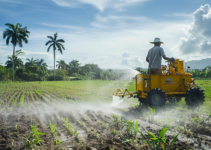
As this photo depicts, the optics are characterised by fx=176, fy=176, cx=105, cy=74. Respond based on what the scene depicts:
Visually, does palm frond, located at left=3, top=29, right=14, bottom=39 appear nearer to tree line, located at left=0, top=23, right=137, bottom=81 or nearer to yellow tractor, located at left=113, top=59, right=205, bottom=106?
tree line, located at left=0, top=23, right=137, bottom=81

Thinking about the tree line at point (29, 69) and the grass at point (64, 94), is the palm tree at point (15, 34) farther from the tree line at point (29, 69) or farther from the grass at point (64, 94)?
the grass at point (64, 94)

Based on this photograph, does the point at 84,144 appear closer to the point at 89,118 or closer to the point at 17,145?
the point at 17,145

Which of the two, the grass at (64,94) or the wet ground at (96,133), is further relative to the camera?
the grass at (64,94)

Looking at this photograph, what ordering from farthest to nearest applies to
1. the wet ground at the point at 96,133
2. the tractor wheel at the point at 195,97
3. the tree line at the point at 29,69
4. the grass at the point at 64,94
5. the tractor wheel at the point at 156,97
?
the tree line at the point at 29,69 < the grass at the point at 64,94 < the tractor wheel at the point at 195,97 < the tractor wheel at the point at 156,97 < the wet ground at the point at 96,133

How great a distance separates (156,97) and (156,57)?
1463 millimetres

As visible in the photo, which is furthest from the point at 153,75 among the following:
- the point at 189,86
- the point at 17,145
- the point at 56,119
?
the point at 17,145

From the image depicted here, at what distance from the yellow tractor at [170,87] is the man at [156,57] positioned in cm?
25

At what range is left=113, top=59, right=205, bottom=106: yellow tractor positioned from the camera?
6387 mm

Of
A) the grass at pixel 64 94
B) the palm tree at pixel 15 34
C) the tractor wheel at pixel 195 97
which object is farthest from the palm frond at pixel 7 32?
the tractor wheel at pixel 195 97

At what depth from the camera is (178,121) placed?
5086 millimetres

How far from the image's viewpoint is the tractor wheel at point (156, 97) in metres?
6.31

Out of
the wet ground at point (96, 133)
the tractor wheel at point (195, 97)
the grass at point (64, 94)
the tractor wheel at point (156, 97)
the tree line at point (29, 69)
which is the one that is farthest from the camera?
the tree line at point (29, 69)

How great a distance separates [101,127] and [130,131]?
2.54ft

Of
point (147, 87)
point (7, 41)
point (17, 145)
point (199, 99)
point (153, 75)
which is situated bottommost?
point (17, 145)
